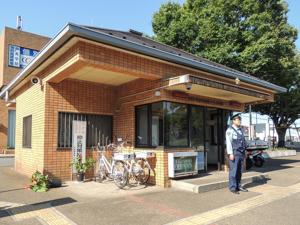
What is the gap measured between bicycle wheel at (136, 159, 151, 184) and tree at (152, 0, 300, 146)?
1250 centimetres

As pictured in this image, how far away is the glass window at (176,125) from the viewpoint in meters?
9.13

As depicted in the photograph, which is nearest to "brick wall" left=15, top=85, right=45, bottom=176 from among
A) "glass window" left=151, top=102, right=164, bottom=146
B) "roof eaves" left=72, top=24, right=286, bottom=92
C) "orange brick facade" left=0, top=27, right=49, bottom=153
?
"glass window" left=151, top=102, right=164, bottom=146

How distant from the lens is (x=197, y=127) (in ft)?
34.2

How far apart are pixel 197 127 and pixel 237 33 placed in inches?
474

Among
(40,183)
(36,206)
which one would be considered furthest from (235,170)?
(40,183)

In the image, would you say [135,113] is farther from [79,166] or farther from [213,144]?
[213,144]

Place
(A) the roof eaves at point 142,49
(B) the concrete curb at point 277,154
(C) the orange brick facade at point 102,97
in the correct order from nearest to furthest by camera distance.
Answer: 1. (A) the roof eaves at point 142,49
2. (C) the orange brick facade at point 102,97
3. (B) the concrete curb at point 277,154

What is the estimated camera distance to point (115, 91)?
10.8 meters

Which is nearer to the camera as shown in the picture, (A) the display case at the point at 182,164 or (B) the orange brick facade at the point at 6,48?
(A) the display case at the point at 182,164

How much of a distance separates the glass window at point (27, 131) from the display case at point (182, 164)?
5.28 metres

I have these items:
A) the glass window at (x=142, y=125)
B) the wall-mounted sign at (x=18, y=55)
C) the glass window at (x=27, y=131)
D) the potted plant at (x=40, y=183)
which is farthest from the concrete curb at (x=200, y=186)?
the wall-mounted sign at (x=18, y=55)

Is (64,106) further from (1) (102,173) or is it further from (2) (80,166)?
(1) (102,173)

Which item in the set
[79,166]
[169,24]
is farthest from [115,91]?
[169,24]

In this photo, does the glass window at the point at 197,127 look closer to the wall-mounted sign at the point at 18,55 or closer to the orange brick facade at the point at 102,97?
the orange brick facade at the point at 102,97
